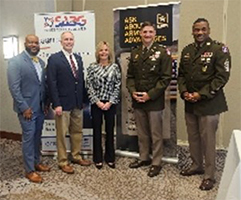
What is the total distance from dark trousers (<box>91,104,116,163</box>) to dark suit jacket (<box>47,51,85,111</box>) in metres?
0.23

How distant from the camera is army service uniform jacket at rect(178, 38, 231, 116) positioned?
9.18 feet

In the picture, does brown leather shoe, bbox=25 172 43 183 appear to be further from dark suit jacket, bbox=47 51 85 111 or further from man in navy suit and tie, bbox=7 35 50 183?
dark suit jacket, bbox=47 51 85 111

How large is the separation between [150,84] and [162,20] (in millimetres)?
676

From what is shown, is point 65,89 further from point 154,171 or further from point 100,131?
point 154,171

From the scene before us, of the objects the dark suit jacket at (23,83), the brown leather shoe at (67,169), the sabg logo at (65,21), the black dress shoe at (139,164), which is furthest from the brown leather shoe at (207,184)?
the sabg logo at (65,21)

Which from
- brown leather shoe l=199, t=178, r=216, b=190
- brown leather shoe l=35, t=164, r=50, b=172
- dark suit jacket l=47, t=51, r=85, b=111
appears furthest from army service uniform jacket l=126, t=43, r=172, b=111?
brown leather shoe l=35, t=164, r=50, b=172

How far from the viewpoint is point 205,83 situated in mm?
2889

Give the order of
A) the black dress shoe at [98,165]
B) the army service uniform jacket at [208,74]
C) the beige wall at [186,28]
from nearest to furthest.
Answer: the army service uniform jacket at [208,74], the black dress shoe at [98,165], the beige wall at [186,28]

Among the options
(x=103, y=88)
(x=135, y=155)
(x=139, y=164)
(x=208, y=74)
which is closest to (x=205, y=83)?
(x=208, y=74)

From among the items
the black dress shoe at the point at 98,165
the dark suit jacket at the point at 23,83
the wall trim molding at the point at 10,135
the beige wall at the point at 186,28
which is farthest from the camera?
the wall trim molding at the point at 10,135

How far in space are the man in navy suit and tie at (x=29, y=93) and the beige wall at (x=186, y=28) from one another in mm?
1305

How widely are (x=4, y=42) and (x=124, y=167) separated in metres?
2.21

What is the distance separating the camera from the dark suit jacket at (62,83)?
3215mm

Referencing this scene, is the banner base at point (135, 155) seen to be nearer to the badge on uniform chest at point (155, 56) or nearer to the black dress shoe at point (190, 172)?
the black dress shoe at point (190, 172)
